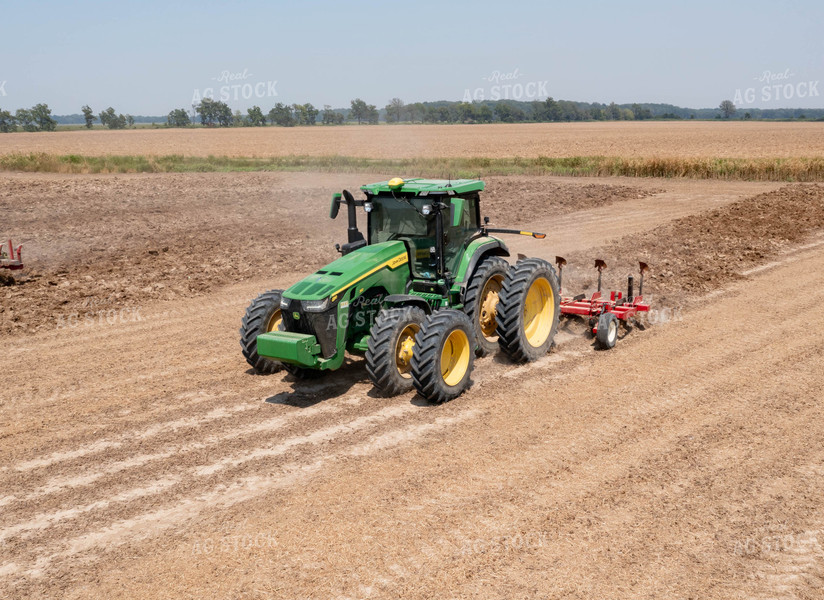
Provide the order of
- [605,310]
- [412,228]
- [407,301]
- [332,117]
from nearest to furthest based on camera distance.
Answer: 1. [407,301]
2. [412,228]
3. [605,310]
4. [332,117]

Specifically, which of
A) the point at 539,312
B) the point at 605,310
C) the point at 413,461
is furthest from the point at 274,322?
the point at 605,310

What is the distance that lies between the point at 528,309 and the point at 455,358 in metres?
1.82

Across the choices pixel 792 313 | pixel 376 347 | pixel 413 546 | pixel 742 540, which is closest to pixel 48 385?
pixel 376 347

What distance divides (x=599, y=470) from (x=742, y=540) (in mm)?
1370

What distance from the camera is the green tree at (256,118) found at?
399 ft

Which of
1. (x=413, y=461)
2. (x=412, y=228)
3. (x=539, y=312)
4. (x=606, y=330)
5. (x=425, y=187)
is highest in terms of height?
(x=425, y=187)

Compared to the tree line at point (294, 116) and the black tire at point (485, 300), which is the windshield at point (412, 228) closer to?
the black tire at point (485, 300)

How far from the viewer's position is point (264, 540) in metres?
5.54

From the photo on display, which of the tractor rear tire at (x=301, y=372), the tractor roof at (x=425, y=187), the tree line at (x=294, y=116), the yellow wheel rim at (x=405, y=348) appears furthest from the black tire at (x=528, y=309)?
the tree line at (x=294, y=116)

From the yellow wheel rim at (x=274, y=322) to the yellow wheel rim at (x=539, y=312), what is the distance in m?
3.21

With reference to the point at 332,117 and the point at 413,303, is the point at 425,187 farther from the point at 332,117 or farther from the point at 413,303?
the point at 332,117

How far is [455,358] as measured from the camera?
27.2ft

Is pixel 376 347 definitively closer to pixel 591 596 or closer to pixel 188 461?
pixel 188 461

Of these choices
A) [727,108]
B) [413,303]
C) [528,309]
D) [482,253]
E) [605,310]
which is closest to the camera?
[413,303]
